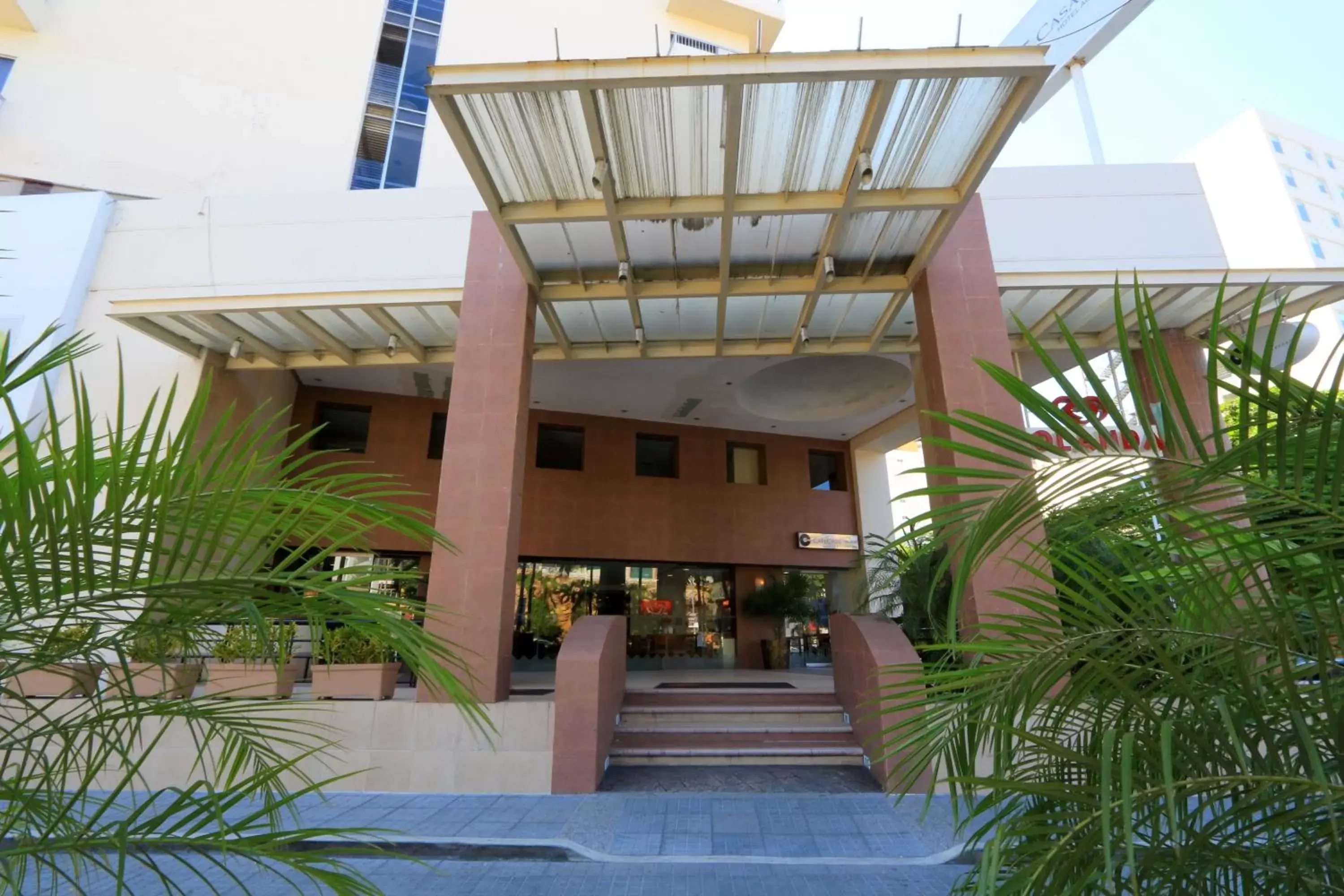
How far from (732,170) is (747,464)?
10.4 metres

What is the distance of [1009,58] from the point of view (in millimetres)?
5102

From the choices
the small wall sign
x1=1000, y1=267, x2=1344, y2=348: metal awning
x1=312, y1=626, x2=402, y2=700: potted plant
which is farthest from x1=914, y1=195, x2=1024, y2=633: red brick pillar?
the small wall sign

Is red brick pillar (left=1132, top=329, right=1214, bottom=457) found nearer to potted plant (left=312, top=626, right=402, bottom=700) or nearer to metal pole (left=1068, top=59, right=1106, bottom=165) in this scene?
metal pole (left=1068, top=59, right=1106, bottom=165)

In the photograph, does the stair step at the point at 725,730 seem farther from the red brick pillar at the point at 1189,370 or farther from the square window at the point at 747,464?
the square window at the point at 747,464

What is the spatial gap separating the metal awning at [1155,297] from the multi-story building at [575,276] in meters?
0.07

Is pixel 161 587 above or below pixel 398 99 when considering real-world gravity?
below

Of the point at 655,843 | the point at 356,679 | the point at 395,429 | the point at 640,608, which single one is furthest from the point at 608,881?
the point at 395,429

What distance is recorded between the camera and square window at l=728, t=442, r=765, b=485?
15617 millimetres

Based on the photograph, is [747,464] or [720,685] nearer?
[720,685]

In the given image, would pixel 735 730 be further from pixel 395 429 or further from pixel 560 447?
pixel 395 429

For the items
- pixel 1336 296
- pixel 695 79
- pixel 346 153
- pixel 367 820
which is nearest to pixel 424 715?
pixel 367 820

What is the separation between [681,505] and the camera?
575 inches

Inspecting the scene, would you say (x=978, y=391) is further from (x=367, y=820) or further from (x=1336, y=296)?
(x=367, y=820)

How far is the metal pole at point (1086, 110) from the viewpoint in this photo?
11117 mm
